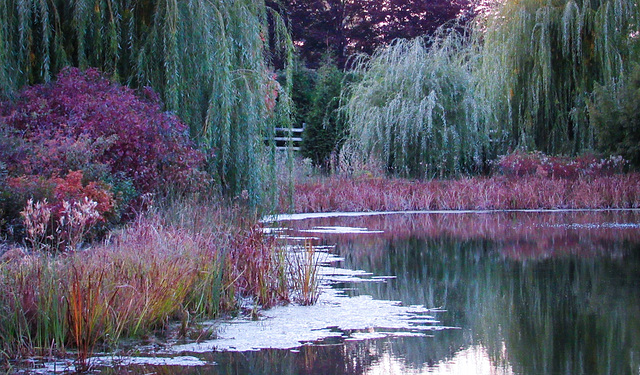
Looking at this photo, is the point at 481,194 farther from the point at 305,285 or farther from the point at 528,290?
the point at 305,285

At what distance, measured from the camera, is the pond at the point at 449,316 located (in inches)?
242

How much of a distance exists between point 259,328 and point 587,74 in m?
18.8

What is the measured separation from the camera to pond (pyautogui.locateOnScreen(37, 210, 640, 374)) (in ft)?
20.2

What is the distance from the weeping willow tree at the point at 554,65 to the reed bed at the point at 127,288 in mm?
16173

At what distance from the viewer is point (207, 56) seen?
41.2ft

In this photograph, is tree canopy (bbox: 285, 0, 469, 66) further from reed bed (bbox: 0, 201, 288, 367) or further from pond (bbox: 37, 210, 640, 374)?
reed bed (bbox: 0, 201, 288, 367)

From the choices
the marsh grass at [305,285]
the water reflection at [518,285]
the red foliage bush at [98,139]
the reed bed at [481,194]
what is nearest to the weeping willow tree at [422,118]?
the reed bed at [481,194]

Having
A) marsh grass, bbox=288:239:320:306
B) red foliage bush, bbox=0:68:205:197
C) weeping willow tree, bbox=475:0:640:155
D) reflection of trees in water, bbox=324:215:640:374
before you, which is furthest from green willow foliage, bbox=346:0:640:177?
marsh grass, bbox=288:239:320:306

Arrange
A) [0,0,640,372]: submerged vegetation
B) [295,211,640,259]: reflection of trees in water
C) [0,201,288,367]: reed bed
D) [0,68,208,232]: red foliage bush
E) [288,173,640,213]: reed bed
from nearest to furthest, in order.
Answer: [0,201,288,367]: reed bed, [0,0,640,372]: submerged vegetation, [0,68,208,232]: red foliage bush, [295,211,640,259]: reflection of trees in water, [288,173,640,213]: reed bed

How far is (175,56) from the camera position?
12.2 metres

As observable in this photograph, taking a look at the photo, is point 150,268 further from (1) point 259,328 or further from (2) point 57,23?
(2) point 57,23

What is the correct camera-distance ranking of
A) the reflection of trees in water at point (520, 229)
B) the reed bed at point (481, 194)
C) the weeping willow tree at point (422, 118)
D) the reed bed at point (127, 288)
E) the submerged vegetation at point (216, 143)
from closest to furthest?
the reed bed at point (127, 288), the submerged vegetation at point (216, 143), the reflection of trees in water at point (520, 229), the reed bed at point (481, 194), the weeping willow tree at point (422, 118)

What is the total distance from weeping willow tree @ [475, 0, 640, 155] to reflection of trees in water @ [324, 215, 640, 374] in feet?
28.2

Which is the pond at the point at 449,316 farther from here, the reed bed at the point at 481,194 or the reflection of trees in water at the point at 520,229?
the reed bed at the point at 481,194
